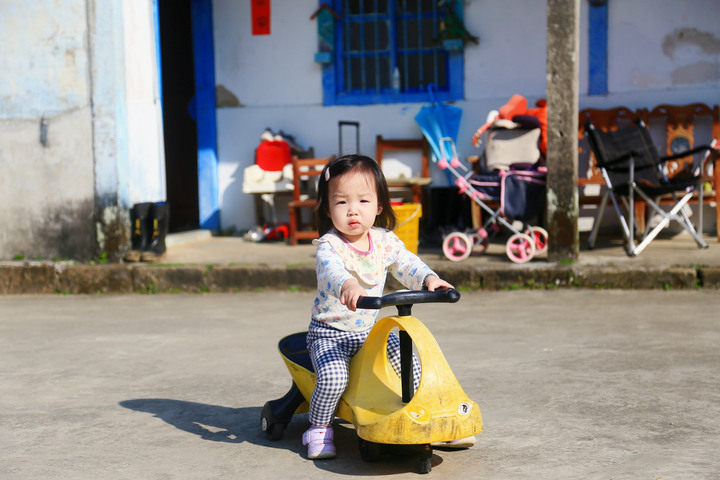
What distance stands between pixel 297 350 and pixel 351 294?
66 centimetres

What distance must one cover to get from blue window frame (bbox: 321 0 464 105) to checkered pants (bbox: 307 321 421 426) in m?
6.70

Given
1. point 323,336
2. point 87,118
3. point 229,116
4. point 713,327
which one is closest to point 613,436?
point 323,336

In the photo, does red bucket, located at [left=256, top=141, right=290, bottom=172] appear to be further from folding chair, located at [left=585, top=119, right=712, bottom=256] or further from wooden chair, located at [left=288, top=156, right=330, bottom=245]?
folding chair, located at [left=585, top=119, right=712, bottom=256]

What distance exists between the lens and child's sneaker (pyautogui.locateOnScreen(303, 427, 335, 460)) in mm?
3029

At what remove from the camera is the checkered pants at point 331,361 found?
10.0 ft

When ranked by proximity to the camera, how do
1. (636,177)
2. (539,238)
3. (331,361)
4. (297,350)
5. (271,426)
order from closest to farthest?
(331,361)
(271,426)
(297,350)
(539,238)
(636,177)

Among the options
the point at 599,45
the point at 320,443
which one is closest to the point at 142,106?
the point at 599,45

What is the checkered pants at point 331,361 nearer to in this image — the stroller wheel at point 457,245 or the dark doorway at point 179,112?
the stroller wheel at point 457,245

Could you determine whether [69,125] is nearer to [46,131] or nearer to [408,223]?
[46,131]

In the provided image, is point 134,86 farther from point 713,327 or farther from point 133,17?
point 713,327

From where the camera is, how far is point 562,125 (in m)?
6.95

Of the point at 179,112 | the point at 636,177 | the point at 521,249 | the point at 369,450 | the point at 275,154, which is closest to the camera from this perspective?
the point at 369,450

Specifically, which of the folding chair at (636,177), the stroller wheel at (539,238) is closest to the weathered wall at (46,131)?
the stroller wheel at (539,238)

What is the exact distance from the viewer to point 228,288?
7.32m
